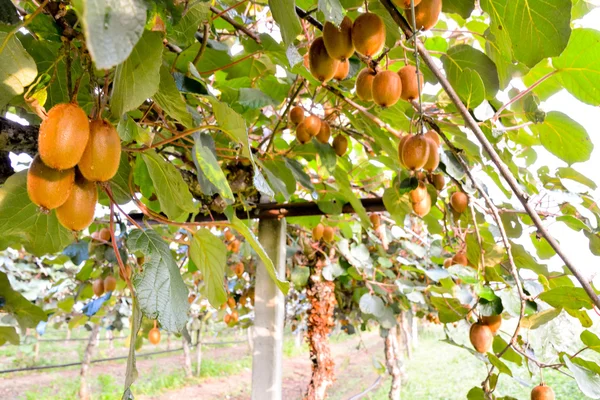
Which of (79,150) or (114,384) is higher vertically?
(79,150)

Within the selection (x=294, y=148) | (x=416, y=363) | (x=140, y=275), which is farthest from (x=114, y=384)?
(x=140, y=275)

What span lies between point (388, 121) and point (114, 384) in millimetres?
8587

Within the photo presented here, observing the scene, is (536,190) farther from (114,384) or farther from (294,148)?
(114,384)

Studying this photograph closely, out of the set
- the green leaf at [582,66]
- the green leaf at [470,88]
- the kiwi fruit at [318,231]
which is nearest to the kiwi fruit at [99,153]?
the green leaf at [470,88]

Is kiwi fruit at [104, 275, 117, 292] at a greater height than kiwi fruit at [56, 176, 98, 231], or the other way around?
kiwi fruit at [104, 275, 117, 292]

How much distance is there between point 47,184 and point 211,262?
36 centimetres

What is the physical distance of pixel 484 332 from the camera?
0.91 metres

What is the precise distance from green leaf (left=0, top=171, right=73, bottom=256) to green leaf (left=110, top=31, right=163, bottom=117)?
0.29 meters

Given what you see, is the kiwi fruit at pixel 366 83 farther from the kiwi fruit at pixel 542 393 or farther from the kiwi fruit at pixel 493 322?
the kiwi fruit at pixel 542 393

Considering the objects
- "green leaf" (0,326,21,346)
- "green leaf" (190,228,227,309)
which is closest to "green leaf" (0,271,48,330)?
"green leaf" (0,326,21,346)

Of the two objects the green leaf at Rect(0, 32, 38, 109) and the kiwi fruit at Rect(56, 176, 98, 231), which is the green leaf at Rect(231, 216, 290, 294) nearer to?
the kiwi fruit at Rect(56, 176, 98, 231)

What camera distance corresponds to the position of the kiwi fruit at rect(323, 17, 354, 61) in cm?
67

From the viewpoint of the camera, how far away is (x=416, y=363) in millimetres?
10195

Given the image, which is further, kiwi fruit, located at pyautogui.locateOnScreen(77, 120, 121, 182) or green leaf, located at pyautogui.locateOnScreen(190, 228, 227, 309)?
green leaf, located at pyautogui.locateOnScreen(190, 228, 227, 309)
